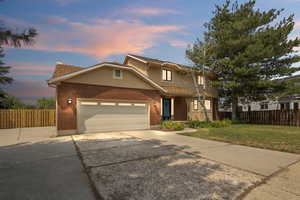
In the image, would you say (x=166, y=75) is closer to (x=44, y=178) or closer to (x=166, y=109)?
(x=166, y=109)

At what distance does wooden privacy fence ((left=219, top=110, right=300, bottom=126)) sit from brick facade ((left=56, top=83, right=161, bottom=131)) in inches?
464

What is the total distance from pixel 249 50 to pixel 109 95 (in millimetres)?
12664

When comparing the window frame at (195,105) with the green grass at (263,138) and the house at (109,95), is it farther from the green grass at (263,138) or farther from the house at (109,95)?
the green grass at (263,138)

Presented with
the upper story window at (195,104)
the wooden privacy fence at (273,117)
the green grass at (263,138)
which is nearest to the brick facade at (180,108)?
the upper story window at (195,104)

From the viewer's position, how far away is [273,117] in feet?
47.6

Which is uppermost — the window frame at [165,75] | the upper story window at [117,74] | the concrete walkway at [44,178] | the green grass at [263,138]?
the window frame at [165,75]

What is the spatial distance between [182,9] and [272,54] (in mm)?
9575

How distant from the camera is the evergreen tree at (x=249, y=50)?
43.2 ft

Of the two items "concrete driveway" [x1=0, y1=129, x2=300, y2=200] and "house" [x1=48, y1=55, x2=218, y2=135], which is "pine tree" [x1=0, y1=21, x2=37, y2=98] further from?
"house" [x1=48, y1=55, x2=218, y2=135]

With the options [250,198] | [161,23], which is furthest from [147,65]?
[250,198]

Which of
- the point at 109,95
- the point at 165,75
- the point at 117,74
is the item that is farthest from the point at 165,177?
the point at 165,75

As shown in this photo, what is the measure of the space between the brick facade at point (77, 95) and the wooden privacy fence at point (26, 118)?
22.8 ft

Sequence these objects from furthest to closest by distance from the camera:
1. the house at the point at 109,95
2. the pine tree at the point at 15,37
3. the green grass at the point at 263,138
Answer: the house at the point at 109,95
the green grass at the point at 263,138
the pine tree at the point at 15,37

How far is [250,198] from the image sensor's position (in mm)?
2484
